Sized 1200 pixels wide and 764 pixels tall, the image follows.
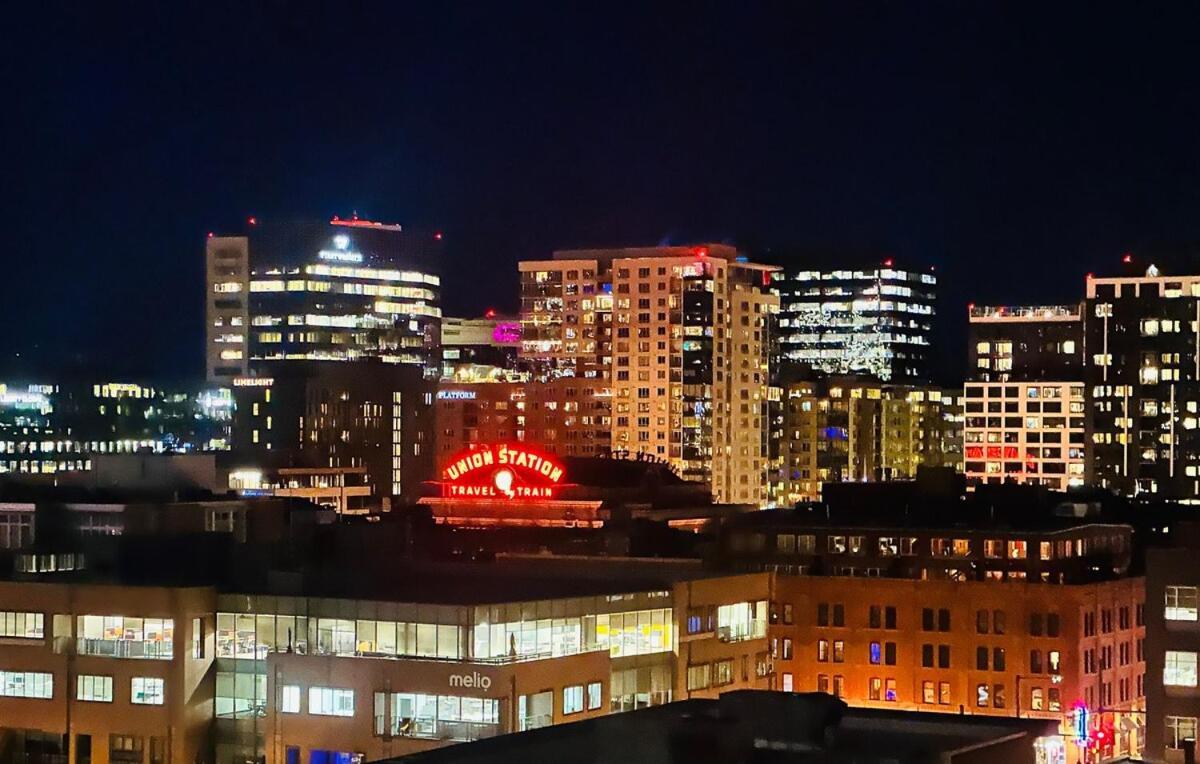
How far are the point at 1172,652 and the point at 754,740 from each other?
54.1 metres

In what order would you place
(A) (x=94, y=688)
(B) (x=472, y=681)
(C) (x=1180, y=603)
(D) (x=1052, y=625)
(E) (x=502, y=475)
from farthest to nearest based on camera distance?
(E) (x=502, y=475)
(D) (x=1052, y=625)
(C) (x=1180, y=603)
(A) (x=94, y=688)
(B) (x=472, y=681)

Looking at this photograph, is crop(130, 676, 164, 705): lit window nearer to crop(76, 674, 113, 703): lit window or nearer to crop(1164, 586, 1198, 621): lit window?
crop(76, 674, 113, 703): lit window

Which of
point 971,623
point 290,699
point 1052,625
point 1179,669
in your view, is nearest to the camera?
point 290,699

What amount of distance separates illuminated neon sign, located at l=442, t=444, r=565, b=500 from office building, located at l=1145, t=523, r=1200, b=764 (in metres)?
85.8

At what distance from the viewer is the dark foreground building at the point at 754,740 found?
1907 inches

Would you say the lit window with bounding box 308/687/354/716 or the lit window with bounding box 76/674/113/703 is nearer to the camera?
the lit window with bounding box 308/687/354/716

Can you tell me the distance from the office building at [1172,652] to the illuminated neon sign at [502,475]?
281ft

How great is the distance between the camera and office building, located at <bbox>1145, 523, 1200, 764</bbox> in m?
97.9

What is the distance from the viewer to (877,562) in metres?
132

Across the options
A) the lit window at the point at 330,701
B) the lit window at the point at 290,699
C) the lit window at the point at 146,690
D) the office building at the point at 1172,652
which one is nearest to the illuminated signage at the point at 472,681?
the lit window at the point at 330,701

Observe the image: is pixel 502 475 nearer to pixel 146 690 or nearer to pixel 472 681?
pixel 146 690

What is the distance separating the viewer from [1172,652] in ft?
324

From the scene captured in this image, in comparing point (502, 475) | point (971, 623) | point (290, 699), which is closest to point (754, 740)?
point (290, 699)

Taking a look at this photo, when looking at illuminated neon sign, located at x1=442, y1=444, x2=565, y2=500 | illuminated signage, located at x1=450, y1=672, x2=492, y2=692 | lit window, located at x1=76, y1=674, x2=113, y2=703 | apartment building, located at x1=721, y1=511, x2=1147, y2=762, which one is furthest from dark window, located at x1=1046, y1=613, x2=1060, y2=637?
illuminated neon sign, located at x1=442, y1=444, x2=565, y2=500
